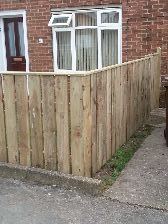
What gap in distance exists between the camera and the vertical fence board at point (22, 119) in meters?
4.43

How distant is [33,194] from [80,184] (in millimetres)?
554

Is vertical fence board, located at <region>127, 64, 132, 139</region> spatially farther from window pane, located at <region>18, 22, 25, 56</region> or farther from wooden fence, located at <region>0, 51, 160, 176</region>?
→ window pane, located at <region>18, 22, 25, 56</region>

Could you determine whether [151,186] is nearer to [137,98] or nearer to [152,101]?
[137,98]

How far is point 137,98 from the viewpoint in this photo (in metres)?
6.14

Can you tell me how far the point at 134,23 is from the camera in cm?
794

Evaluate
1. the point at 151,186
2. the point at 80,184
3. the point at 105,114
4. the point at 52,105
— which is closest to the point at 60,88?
the point at 52,105

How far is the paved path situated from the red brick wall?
13.2 feet

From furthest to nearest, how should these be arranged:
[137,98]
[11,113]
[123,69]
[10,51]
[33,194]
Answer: [10,51] → [137,98] → [123,69] → [11,113] → [33,194]

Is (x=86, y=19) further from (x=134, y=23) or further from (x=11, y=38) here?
(x=11, y=38)

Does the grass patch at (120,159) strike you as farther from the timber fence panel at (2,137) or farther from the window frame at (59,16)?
the window frame at (59,16)

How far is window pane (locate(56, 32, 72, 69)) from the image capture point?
9023 mm

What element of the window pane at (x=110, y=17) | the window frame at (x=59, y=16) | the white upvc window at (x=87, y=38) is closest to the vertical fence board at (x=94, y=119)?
the white upvc window at (x=87, y=38)

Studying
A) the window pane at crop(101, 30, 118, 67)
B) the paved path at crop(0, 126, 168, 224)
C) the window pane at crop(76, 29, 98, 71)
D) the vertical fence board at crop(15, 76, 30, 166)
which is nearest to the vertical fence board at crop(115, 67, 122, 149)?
the paved path at crop(0, 126, 168, 224)

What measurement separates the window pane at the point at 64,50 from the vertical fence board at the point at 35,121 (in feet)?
16.0
